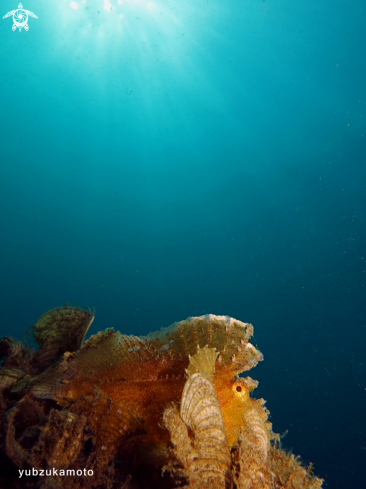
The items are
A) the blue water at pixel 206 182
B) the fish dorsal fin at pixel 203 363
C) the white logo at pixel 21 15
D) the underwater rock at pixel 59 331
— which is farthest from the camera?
the blue water at pixel 206 182

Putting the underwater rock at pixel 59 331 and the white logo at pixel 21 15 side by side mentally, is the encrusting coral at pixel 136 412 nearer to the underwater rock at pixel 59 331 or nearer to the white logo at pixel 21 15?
the underwater rock at pixel 59 331

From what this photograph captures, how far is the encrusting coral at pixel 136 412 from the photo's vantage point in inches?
66.6

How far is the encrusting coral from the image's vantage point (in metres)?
1.69

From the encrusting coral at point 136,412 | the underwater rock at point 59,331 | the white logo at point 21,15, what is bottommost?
the encrusting coral at point 136,412

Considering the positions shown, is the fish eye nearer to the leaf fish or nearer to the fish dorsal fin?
the leaf fish

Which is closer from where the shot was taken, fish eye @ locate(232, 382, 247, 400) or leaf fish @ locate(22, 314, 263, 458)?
leaf fish @ locate(22, 314, 263, 458)

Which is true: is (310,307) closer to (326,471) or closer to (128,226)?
(326,471)

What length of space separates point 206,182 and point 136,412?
61423mm

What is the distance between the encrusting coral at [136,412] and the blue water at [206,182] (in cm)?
3400

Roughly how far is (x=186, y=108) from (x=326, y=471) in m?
54.3

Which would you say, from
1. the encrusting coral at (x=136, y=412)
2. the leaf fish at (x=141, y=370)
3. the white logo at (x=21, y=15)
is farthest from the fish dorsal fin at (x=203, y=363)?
the white logo at (x=21, y=15)

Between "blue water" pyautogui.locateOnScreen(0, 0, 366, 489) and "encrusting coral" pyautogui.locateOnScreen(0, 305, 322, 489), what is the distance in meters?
34.0

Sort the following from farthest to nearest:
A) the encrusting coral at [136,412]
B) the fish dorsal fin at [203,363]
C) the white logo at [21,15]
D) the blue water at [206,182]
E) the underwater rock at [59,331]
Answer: the blue water at [206,182] < the white logo at [21,15] < the underwater rock at [59,331] < the fish dorsal fin at [203,363] < the encrusting coral at [136,412]

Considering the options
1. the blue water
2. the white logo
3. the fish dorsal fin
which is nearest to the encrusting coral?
the fish dorsal fin
